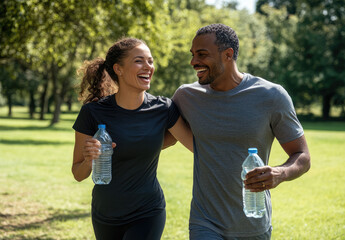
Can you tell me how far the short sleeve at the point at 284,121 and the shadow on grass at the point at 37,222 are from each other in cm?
557

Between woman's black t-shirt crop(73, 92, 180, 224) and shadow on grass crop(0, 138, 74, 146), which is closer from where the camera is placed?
woman's black t-shirt crop(73, 92, 180, 224)

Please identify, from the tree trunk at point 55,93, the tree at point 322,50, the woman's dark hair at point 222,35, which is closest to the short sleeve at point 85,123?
the woman's dark hair at point 222,35

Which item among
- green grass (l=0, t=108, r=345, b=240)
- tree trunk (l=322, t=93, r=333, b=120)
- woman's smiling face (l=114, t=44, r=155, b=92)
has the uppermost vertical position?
woman's smiling face (l=114, t=44, r=155, b=92)

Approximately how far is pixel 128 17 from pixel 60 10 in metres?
1.62

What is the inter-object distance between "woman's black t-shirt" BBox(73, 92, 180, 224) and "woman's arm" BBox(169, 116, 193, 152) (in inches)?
6.0

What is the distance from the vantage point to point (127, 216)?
12.5ft

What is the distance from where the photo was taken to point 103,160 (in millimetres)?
3762

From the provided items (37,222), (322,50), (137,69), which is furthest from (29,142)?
(322,50)

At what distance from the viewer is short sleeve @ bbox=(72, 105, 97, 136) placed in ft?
12.7

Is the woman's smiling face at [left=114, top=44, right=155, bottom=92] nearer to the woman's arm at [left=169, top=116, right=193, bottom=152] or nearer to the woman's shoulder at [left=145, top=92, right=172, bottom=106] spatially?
the woman's shoulder at [left=145, top=92, right=172, bottom=106]

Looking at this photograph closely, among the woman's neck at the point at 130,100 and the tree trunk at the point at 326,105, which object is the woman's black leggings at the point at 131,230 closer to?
the woman's neck at the point at 130,100

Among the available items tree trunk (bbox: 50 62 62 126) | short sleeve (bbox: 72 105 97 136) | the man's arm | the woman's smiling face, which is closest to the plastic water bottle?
short sleeve (bbox: 72 105 97 136)

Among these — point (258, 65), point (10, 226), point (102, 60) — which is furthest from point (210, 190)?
point (258, 65)

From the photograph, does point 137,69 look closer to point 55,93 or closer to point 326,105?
point 55,93
